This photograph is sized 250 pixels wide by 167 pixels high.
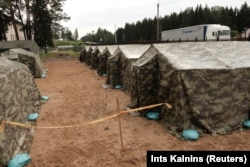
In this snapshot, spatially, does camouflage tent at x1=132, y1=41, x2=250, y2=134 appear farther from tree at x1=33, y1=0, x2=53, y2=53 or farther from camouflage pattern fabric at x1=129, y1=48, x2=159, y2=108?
tree at x1=33, y1=0, x2=53, y2=53

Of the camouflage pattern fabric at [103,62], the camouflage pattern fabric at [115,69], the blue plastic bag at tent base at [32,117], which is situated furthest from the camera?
the camouflage pattern fabric at [103,62]

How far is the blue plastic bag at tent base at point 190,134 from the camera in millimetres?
6053

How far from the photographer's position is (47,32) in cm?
3944

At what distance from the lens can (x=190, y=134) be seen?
6.11m

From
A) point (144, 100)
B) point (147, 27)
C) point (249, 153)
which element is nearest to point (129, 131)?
point (144, 100)

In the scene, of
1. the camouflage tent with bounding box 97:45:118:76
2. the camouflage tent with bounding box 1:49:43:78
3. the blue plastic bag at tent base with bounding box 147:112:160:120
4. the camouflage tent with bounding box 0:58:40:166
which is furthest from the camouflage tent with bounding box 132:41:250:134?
the camouflage tent with bounding box 1:49:43:78

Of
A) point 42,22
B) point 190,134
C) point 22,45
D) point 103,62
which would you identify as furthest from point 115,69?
point 42,22

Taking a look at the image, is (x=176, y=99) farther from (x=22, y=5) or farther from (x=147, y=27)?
(x=147, y=27)

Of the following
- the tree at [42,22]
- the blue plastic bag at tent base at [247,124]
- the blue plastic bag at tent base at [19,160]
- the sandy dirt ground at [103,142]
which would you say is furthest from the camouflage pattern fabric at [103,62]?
the tree at [42,22]

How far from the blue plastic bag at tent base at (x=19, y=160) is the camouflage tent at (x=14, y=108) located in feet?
0.29

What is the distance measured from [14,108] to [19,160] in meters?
1.77

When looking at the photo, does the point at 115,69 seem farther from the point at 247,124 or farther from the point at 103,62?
the point at 247,124

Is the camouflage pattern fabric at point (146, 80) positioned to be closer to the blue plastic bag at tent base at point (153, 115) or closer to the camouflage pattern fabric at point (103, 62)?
the blue plastic bag at tent base at point (153, 115)

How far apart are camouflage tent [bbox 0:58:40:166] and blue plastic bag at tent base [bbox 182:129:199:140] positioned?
156 inches
